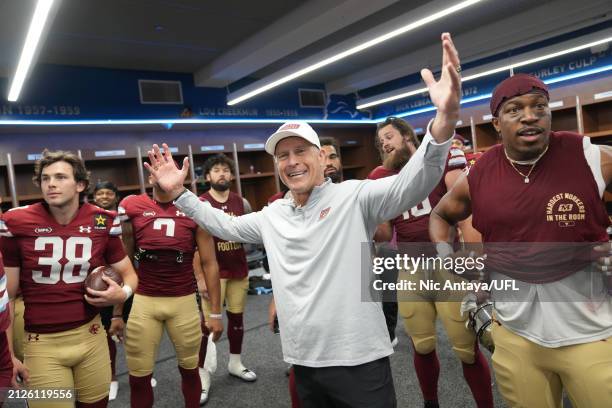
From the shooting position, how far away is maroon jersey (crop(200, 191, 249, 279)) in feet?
12.1

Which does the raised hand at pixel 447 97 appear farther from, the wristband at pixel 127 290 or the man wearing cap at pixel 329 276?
the wristband at pixel 127 290

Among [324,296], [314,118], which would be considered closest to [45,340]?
[324,296]

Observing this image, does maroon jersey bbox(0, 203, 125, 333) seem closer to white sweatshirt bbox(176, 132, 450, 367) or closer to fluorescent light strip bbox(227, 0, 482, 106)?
white sweatshirt bbox(176, 132, 450, 367)

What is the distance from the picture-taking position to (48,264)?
2098mm

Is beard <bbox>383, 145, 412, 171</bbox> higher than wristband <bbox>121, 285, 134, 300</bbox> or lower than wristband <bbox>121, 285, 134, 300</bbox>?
higher

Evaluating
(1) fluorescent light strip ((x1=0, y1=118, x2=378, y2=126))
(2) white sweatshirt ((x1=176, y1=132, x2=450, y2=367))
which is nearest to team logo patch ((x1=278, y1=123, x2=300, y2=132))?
(2) white sweatshirt ((x1=176, y1=132, x2=450, y2=367))

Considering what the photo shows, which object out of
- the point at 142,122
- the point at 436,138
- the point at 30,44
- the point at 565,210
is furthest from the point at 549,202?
the point at 142,122

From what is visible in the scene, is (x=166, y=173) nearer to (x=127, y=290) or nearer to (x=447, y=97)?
(x=127, y=290)

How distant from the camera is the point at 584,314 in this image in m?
1.41

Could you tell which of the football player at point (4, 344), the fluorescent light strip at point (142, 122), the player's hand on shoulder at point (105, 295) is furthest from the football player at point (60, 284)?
the fluorescent light strip at point (142, 122)

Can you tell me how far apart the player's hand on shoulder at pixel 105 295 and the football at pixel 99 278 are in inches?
0.9

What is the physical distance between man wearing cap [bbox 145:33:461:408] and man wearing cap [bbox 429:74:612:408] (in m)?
0.42

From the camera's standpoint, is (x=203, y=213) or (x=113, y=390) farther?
(x=113, y=390)

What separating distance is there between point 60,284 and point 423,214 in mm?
2009
